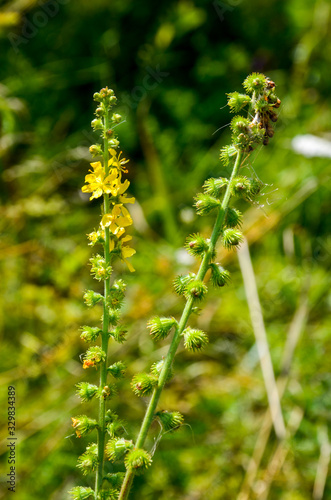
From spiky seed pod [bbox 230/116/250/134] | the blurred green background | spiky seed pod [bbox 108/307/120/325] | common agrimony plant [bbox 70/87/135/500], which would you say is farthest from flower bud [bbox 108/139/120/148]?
the blurred green background

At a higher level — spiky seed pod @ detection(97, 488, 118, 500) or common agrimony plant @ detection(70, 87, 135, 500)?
common agrimony plant @ detection(70, 87, 135, 500)

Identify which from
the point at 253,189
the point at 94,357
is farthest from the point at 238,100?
the point at 94,357

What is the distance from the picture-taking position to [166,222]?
343 centimetres

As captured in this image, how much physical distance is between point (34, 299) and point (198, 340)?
2130 mm

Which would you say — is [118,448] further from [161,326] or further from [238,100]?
[238,100]

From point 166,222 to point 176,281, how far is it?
2399 millimetres

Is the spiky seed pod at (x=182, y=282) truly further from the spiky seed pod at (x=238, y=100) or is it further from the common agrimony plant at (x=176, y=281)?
the spiky seed pod at (x=238, y=100)

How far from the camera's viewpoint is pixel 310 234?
331 cm

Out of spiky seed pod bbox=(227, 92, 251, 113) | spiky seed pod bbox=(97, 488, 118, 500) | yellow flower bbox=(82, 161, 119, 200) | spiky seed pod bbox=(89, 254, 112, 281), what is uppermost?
spiky seed pod bbox=(227, 92, 251, 113)

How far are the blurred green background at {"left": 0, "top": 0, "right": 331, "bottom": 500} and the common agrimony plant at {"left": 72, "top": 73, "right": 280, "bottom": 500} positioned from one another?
101cm

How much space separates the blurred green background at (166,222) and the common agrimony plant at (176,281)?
1.01 metres

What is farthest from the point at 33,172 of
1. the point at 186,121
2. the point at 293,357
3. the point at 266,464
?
the point at 266,464

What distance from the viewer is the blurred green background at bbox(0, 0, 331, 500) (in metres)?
2.46

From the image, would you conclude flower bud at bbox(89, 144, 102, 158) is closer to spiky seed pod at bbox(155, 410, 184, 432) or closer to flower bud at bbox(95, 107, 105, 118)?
flower bud at bbox(95, 107, 105, 118)
